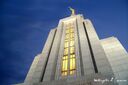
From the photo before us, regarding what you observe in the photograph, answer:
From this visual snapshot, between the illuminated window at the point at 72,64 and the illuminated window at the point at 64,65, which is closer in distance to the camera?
the illuminated window at the point at 72,64

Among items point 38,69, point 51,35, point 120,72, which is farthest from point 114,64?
point 51,35

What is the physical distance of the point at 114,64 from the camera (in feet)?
64.8

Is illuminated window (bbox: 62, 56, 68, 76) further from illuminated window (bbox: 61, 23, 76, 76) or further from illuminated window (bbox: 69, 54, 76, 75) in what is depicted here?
illuminated window (bbox: 69, 54, 76, 75)

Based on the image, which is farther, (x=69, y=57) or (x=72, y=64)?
(x=69, y=57)

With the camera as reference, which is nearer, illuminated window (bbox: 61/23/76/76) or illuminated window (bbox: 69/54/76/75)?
illuminated window (bbox: 69/54/76/75)

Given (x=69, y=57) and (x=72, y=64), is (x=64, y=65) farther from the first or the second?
(x=69, y=57)

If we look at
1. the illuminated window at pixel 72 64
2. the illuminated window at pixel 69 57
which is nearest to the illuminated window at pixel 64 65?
the illuminated window at pixel 69 57

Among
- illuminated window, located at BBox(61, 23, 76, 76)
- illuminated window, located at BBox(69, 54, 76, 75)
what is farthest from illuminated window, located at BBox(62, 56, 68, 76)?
illuminated window, located at BBox(69, 54, 76, 75)

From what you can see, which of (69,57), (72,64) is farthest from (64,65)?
(69,57)

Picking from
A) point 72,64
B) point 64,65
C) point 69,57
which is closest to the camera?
point 72,64

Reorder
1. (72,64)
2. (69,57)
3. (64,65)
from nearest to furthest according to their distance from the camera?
(72,64) < (64,65) < (69,57)

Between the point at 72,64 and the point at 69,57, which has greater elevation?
the point at 69,57

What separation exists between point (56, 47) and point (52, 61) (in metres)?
3.21

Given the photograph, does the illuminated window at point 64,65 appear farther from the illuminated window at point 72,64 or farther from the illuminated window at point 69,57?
the illuminated window at point 72,64
